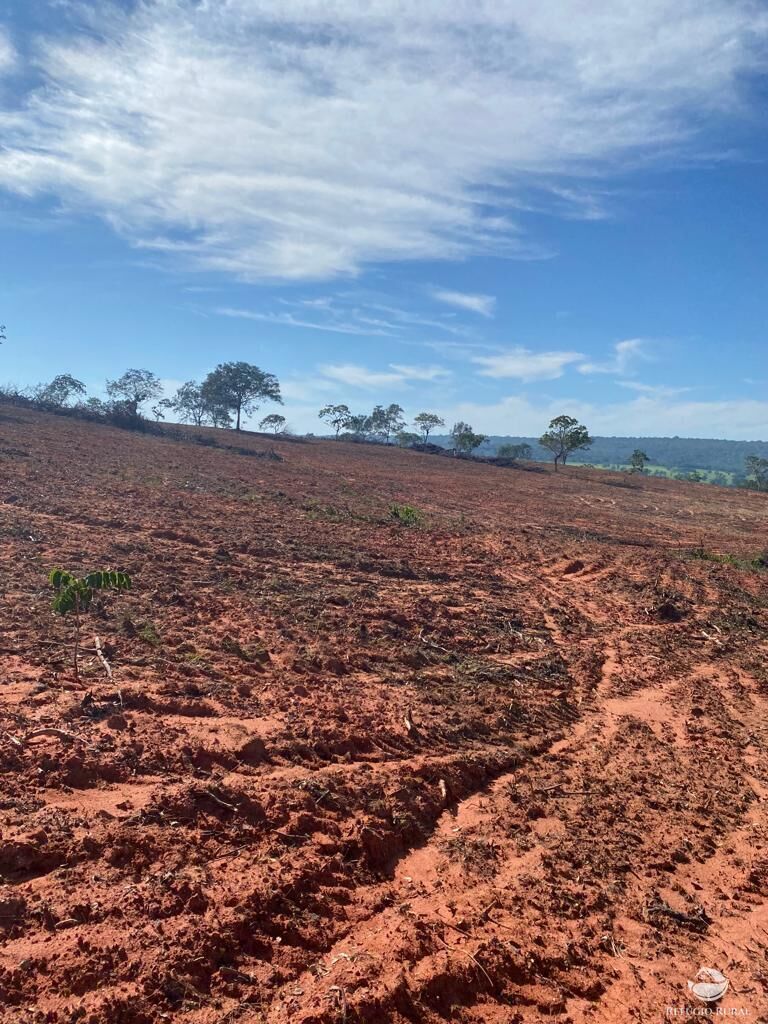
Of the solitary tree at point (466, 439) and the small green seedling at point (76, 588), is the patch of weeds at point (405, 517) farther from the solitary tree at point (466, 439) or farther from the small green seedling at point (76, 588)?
the solitary tree at point (466, 439)

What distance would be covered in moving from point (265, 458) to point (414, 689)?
97.5ft

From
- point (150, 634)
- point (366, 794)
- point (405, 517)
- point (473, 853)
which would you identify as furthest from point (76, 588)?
point (405, 517)

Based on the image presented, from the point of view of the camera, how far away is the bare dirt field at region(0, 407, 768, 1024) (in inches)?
131

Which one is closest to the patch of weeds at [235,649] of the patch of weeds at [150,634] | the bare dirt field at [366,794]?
the bare dirt field at [366,794]

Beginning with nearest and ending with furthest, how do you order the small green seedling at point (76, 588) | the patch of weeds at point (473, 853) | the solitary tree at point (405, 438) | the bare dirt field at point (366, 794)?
1. the bare dirt field at point (366, 794)
2. the patch of weeds at point (473, 853)
3. the small green seedling at point (76, 588)
4. the solitary tree at point (405, 438)

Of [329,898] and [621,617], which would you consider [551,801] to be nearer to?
[329,898]

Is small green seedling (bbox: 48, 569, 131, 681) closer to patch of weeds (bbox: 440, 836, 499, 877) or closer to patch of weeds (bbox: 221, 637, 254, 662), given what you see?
patch of weeds (bbox: 221, 637, 254, 662)

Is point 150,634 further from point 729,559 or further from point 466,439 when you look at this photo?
point 466,439

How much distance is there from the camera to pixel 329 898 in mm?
3883

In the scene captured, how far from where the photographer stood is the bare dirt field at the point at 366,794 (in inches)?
131

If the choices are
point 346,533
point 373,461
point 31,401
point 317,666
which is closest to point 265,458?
point 373,461

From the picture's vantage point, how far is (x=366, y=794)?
4938 mm

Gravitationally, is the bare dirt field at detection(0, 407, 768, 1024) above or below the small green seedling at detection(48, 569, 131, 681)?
below

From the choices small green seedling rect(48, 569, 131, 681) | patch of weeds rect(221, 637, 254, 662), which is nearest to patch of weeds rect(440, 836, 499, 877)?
patch of weeds rect(221, 637, 254, 662)
